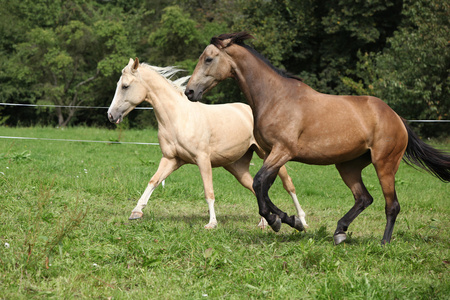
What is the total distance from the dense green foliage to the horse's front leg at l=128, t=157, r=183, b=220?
1433 cm

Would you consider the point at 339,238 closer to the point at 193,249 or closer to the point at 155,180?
the point at 193,249

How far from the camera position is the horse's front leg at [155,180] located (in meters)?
6.29

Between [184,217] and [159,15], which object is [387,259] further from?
[159,15]

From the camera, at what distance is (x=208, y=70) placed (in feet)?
18.1

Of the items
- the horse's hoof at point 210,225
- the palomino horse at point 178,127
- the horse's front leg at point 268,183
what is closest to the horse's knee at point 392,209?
the horse's front leg at point 268,183

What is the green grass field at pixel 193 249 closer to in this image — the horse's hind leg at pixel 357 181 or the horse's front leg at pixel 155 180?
the horse's front leg at pixel 155 180

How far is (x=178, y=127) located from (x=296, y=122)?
5.67ft

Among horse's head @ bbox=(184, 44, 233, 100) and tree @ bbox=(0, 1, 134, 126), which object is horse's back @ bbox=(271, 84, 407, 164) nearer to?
horse's head @ bbox=(184, 44, 233, 100)

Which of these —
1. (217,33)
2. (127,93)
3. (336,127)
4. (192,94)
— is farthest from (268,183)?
(217,33)

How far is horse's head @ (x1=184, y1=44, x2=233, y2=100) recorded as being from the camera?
5477mm

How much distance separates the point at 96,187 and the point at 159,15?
30.1 meters

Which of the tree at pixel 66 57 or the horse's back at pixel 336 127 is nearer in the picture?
the horse's back at pixel 336 127

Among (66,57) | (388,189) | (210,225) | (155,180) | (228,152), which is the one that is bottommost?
(66,57)

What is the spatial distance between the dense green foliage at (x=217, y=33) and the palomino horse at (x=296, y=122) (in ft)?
45.8
